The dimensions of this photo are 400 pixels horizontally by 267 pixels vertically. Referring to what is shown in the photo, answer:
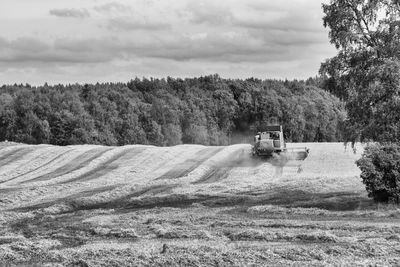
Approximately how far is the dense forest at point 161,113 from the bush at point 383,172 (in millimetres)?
74116

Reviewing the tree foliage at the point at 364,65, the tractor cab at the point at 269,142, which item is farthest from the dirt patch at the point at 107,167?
the tree foliage at the point at 364,65

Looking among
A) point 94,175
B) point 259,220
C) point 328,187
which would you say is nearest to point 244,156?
point 94,175

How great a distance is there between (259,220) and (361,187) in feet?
52.6

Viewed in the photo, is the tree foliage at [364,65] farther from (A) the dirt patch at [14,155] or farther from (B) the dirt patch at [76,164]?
(A) the dirt patch at [14,155]

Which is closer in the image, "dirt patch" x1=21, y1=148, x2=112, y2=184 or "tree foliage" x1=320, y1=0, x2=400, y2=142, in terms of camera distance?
"tree foliage" x1=320, y1=0, x2=400, y2=142

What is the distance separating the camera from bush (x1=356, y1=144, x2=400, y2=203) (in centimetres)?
3784

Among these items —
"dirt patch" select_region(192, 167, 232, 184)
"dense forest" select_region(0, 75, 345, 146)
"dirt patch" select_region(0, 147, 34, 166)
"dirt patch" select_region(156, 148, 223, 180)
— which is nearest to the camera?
"dirt patch" select_region(192, 167, 232, 184)

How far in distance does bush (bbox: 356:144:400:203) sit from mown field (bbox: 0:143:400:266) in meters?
1.10

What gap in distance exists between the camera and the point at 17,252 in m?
27.2

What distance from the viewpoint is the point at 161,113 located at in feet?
462

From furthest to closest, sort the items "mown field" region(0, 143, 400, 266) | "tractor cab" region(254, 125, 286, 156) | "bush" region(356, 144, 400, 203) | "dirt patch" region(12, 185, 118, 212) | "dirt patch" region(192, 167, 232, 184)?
"tractor cab" region(254, 125, 286, 156), "dirt patch" region(192, 167, 232, 184), "dirt patch" region(12, 185, 118, 212), "bush" region(356, 144, 400, 203), "mown field" region(0, 143, 400, 266)

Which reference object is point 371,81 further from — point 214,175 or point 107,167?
point 107,167

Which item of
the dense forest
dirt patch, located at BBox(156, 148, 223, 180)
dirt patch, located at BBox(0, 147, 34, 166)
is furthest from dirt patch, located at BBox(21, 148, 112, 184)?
the dense forest

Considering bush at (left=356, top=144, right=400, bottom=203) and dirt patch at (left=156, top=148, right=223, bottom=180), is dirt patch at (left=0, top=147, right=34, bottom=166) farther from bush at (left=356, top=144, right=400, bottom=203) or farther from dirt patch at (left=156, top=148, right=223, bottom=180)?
bush at (left=356, top=144, right=400, bottom=203)
